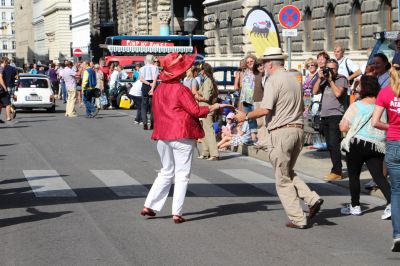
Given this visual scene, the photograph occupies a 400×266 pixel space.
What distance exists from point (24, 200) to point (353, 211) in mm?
4097

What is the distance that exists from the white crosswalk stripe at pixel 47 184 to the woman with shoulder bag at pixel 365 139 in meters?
3.80

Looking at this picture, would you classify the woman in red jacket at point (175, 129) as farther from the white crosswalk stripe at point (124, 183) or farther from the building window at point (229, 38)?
the building window at point (229, 38)

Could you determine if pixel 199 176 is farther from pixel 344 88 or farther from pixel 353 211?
pixel 353 211

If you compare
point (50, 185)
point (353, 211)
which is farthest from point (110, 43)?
point (353, 211)

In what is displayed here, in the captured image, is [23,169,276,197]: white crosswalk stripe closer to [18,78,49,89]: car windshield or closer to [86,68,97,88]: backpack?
[86,68,97,88]: backpack

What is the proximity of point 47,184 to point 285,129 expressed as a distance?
492cm

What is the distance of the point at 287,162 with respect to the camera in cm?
1015

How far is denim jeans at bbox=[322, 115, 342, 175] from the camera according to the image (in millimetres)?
14195

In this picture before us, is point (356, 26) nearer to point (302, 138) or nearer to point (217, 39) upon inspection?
point (217, 39)

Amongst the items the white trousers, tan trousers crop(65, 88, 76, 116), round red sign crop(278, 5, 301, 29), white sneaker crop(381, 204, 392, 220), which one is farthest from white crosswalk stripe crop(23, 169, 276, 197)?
tan trousers crop(65, 88, 76, 116)

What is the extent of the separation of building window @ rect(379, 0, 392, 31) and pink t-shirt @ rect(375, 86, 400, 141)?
2316 cm

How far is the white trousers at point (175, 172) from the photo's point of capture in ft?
34.0

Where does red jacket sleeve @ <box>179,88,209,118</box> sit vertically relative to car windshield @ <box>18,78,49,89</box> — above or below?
above

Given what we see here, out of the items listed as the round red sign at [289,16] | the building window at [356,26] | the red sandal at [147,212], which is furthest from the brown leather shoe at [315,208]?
the building window at [356,26]
